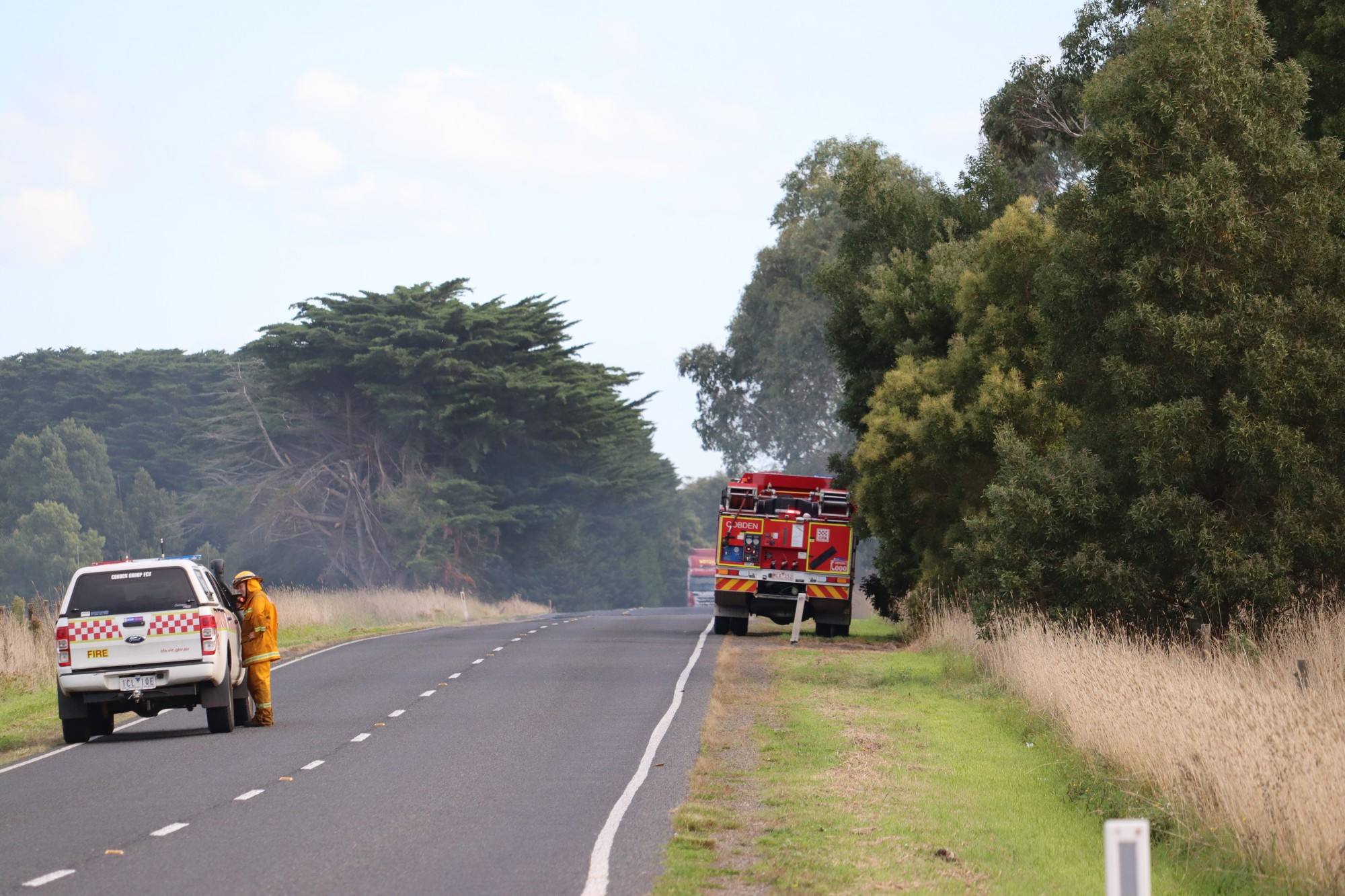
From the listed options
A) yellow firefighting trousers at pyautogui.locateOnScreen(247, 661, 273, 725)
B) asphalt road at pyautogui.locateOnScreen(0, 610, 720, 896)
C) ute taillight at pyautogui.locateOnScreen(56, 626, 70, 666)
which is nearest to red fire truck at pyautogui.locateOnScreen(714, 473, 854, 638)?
asphalt road at pyautogui.locateOnScreen(0, 610, 720, 896)

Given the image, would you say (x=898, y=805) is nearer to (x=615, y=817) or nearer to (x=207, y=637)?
(x=615, y=817)

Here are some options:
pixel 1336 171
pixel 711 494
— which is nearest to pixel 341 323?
pixel 1336 171

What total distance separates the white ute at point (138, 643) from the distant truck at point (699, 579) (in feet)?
254

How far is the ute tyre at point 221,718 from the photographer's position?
1778 centimetres

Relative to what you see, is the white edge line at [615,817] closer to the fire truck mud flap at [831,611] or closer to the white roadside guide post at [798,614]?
the white roadside guide post at [798,614]

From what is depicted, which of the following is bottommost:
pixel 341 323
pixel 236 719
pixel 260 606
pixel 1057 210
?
pixel 236 719

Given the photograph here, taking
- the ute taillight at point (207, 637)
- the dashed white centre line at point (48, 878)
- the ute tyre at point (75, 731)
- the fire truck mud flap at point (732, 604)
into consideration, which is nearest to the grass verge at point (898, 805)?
the dashed white centre line at point (48, 878)

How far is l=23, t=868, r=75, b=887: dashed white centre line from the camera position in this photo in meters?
9.54

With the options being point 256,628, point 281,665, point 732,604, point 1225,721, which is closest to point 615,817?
point 1225,721

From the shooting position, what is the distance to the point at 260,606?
62.1 ft

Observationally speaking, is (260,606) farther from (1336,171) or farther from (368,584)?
(368,584)

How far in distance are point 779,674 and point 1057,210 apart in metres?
7.92

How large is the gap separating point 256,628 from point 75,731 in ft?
7.41

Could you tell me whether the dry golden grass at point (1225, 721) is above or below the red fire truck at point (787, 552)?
below
